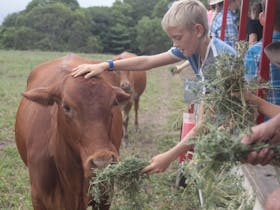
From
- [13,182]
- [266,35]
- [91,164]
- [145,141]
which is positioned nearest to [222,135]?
[91,164]

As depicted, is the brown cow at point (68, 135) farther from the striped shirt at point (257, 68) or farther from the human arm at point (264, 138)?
the human arm at point (264, 138)

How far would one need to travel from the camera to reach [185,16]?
2.62 meters

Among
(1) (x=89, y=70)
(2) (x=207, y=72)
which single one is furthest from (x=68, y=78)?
(2) (x=207, y=72)

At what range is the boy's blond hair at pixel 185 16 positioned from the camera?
103 inches

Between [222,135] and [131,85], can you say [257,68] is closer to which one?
[222,135]

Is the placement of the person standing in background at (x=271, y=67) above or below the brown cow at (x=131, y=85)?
above

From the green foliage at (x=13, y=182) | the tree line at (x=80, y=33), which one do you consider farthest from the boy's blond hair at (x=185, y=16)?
the tree line at (x=80, y=33)

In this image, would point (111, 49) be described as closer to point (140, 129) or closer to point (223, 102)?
point (140, 129)

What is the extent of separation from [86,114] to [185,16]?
88cm

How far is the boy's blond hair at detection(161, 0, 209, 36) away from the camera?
2611 millimetres

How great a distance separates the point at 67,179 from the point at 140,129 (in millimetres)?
5219

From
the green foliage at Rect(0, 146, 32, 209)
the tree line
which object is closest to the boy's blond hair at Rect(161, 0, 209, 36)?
the green foliage at Rect(0, 146, 32, 209)

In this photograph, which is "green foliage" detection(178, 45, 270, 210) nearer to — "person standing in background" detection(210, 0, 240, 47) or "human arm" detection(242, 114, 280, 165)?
"human arm" detection(242, 114, 280, 165)

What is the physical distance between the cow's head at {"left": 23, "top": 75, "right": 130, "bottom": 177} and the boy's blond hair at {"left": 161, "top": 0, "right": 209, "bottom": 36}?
653mm
